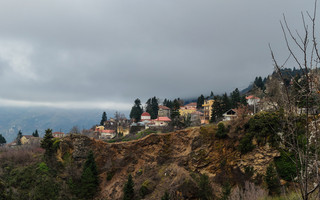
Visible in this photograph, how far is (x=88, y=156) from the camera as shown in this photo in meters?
24.2

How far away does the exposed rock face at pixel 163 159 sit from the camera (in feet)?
62.0

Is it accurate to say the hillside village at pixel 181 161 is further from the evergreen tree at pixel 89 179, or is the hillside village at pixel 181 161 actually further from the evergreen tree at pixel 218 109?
the evergreen tree at pixel 218 109

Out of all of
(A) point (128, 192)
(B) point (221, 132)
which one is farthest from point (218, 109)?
(A) point (128, 192)

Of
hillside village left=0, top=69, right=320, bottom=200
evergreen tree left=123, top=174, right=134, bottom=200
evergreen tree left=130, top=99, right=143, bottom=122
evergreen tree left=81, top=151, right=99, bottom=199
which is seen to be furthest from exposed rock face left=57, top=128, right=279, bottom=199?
evergreen tree left=130, top=99, right=143, bottom=122

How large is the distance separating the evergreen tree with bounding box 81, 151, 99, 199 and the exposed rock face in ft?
3.38

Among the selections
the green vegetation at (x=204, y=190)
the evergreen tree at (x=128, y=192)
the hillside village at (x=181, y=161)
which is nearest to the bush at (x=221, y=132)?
the hillside village at (x=181, y=161)

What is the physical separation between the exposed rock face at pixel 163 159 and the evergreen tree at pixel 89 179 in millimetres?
1030

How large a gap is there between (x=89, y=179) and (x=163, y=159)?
8761 mm

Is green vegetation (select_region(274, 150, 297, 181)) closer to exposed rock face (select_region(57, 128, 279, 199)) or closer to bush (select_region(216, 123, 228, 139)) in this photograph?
exposed rock face (select_region(57, 128, 279, 199))

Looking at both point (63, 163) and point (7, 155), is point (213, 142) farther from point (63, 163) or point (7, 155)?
point (7, 155)

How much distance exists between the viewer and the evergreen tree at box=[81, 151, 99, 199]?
850 inches

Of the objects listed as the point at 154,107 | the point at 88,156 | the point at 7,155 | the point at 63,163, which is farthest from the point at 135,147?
the point at 154,107

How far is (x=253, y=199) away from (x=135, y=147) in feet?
62.0

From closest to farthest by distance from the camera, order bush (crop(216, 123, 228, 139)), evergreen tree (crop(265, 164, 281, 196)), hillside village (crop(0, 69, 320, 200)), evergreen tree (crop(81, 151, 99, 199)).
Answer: evergreen tree (crop(265, 164, 281, 196)) → hillside village (crop(0, 69, 320, 200)) → bush (crop(216, 123, 228, 139)) → evergreen tree (crop(81, 151, 99, 199))
